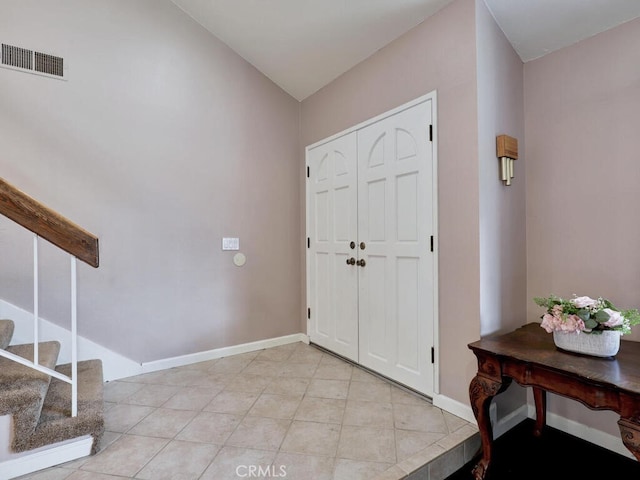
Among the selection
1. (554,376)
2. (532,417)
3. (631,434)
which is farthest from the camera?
(532,417)

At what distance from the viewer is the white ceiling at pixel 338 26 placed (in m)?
1.80

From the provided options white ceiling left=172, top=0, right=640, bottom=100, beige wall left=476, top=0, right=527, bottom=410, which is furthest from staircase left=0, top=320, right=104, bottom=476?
white ceiling left=172, top=0, right=640, bottom=100

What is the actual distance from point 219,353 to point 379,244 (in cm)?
178

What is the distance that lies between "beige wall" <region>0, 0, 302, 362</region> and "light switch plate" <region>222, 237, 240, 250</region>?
0.05 meters

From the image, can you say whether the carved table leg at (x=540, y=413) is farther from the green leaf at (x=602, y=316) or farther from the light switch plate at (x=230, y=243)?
the light switch plate at (x=230, y=243)

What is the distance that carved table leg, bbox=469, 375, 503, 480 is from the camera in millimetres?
1572

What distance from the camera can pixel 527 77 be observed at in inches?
85.5

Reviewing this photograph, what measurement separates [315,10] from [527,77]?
1.55 metres

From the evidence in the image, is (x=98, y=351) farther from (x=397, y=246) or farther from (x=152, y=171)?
(x=397, y=246)

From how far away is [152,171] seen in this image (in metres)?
2.67

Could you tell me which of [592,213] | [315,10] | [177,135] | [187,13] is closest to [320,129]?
[315,10]

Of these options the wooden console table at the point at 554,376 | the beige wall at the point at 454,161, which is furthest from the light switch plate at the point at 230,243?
the wooden console table at the point at 554,376

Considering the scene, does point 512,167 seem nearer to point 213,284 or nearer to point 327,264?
point 327,264

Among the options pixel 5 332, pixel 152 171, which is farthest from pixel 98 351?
pixel 152 171
